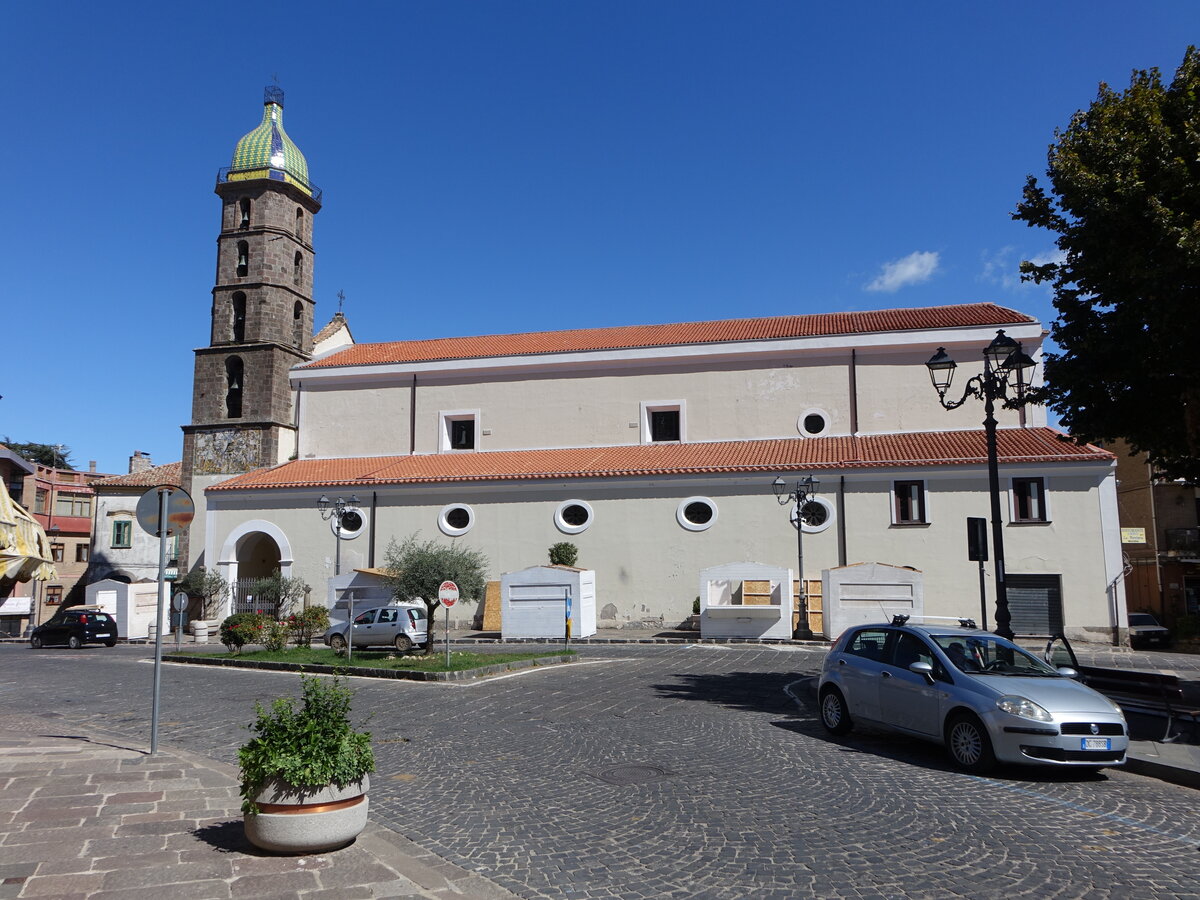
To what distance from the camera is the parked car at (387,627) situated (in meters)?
23.6

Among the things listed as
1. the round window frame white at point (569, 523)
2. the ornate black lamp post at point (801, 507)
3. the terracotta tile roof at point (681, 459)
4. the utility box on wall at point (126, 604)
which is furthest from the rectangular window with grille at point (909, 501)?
the utility box on wall at point (126, 604)

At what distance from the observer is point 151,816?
22.6 ft

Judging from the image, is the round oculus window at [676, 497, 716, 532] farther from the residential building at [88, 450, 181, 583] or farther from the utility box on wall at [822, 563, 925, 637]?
the residential building at [88, 450, 181, 583]

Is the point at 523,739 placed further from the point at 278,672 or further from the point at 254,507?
the point at 254,507

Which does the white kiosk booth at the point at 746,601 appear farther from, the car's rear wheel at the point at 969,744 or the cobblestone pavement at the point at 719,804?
the car's rear wheel at the point at 969,744

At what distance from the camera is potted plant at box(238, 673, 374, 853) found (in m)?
5.88

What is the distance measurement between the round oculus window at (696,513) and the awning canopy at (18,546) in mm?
19668

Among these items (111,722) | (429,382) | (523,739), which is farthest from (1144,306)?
(429,382)

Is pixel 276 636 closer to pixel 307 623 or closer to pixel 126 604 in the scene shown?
pixel 307 623

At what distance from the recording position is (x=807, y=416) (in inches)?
1281

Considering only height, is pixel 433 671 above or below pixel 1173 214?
below

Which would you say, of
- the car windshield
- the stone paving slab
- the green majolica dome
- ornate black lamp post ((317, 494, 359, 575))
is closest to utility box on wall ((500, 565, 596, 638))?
ornate black lamp post ((317, 494, 359, 575))

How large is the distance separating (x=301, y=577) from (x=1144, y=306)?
28671 mm

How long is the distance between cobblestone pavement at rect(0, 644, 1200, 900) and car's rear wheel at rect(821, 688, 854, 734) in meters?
0.22
